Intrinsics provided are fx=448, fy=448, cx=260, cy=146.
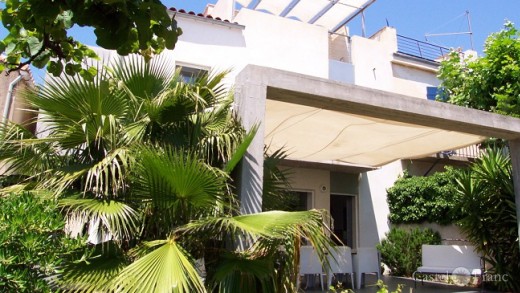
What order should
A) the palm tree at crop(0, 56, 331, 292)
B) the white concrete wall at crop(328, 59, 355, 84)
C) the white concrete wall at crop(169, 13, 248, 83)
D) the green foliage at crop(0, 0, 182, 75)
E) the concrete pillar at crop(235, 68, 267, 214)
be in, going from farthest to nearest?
the white concrete wall at crop(328, 59, 355, 84) → the white concrete wall at crop(169, 13, 248, 83) → the concrete pillar at crop(235, 68, 267, 214) → the palm tree at crop(0, 56, 331, 292) → the green foliage at crop(0, 0, 182, 75)

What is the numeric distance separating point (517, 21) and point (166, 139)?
1114cm

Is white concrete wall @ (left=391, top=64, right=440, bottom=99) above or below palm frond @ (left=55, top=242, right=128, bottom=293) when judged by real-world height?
above

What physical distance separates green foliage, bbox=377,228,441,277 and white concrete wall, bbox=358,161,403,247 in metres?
0.62

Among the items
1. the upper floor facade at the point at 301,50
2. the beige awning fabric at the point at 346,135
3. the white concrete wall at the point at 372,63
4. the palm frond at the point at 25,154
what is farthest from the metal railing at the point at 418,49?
the palm frond at the point at 25,154

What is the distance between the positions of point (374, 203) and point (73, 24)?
1461 centimetres

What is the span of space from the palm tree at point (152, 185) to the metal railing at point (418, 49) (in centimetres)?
1357

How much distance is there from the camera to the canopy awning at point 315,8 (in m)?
17.4

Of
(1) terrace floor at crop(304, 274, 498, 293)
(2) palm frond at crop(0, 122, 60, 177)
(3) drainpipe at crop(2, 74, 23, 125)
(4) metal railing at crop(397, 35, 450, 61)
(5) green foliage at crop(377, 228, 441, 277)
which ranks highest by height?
(4) metal railing at crop(397, 35, 450, 61)

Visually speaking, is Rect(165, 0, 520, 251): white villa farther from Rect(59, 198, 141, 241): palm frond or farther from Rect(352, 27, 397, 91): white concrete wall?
Rect(59, 198, 141, 241): palm frond

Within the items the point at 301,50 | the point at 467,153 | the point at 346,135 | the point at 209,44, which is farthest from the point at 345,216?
the point at 209,44

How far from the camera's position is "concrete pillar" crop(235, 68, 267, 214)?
634 centimetres

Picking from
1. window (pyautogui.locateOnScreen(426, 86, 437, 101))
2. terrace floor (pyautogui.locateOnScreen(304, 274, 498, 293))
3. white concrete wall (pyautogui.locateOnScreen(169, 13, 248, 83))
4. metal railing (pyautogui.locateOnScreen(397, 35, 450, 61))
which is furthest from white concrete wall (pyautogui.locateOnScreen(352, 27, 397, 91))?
terrace floor (pyautogui.locateOnScreen(304, 274, 498, 293))

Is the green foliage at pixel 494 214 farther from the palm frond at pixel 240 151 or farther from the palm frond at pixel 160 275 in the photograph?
the palm frond at pixel 160 275

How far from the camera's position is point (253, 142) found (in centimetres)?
663
